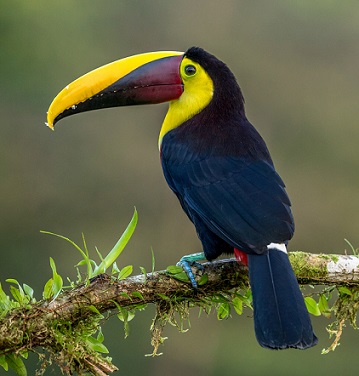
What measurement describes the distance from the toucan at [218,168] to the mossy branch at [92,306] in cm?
11

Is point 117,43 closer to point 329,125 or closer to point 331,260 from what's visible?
point 329,125

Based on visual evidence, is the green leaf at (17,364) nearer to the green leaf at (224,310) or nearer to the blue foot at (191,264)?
the blue foot at (191,264)

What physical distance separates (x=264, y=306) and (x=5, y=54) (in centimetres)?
592

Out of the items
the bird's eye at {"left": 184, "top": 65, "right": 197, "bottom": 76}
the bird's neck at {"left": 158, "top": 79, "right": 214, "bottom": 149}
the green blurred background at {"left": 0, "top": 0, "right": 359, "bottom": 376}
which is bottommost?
the green blurred background at {"left": 0, "top": 0, "right": 359, "bottom": 376}

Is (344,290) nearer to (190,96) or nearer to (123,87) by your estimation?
(190,96)

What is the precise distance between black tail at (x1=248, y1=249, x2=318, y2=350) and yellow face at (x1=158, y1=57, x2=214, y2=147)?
831 mm

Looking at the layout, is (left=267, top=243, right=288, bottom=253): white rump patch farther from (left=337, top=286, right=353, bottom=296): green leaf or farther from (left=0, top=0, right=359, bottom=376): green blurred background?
(left=0, top=0, right=359, bottom=376): green blurred background

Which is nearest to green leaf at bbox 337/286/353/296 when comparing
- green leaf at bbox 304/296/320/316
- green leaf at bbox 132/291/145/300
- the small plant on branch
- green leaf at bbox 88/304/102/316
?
the small plant on branch

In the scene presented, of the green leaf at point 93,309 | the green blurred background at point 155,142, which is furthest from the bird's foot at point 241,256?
the green blurred background at point 155,142

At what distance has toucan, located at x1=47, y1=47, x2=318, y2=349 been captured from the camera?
9.65 ft

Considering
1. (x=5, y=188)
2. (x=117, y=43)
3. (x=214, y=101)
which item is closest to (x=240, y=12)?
(x=117, y=43)

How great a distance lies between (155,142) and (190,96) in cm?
416

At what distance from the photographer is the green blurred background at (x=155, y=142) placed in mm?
7691

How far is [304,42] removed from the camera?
28.5 feet
